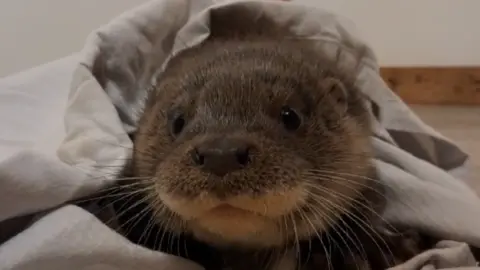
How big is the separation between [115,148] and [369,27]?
3.68 ft

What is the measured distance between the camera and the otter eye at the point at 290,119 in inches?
37.4

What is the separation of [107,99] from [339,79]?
32 cm

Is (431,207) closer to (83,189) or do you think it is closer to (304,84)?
(304,84)

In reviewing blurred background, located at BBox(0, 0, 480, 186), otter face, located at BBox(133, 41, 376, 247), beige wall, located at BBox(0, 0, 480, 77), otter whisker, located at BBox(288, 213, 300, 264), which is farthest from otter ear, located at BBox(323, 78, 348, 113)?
beige wall, located at BBox(0, 0, 480, 77)

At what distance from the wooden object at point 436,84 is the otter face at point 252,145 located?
72cm

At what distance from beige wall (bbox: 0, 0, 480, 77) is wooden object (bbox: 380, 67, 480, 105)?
5cm

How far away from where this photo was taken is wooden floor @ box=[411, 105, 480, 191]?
1.83 metres

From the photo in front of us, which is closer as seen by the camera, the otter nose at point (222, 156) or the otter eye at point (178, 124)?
the otter nose at point (222, 156)

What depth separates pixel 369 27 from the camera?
1986mm

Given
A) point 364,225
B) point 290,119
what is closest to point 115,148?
point 290,119

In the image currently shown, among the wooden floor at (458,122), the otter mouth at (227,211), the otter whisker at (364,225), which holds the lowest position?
the wooden floor at (458,122)

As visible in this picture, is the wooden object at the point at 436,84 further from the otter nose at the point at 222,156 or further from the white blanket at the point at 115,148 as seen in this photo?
the otter nose at the point at 222,156

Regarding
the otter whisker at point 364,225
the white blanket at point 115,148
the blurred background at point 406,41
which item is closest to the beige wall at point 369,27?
the blurred background at point 406,41

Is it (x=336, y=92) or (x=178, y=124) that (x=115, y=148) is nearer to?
(x=178, y=124)
